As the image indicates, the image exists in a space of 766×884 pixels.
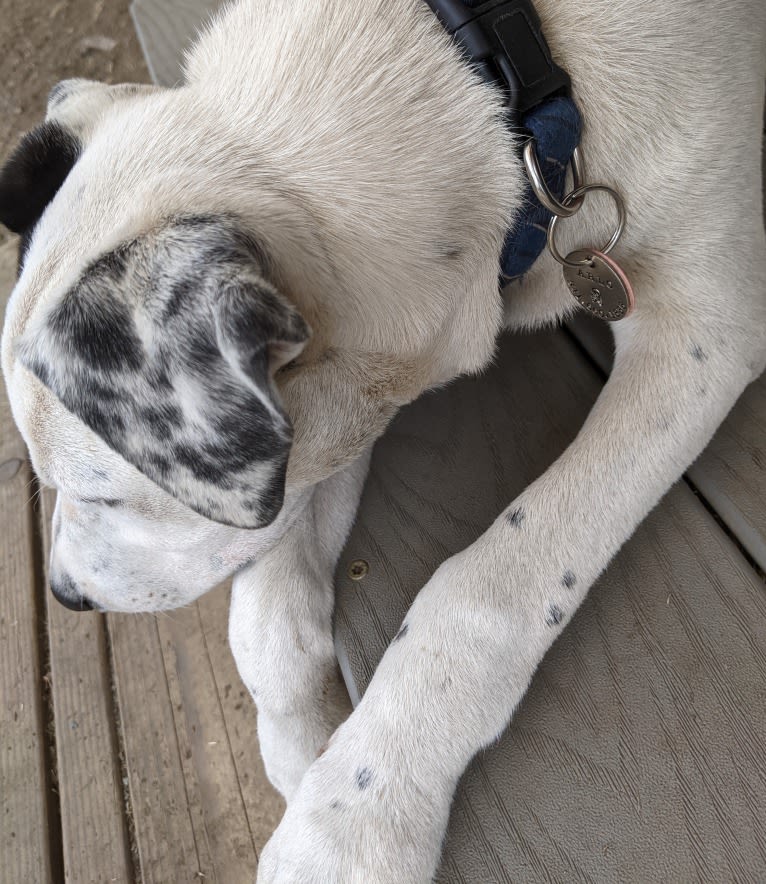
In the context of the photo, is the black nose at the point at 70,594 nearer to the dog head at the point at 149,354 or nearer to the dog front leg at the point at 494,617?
the dog head at the point at 149,354

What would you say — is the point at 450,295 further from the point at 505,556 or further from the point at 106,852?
the point at 106,852

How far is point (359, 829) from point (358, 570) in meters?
0.44

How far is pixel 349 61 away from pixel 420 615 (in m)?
0.75

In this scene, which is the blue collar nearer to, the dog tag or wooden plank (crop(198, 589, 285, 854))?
the dog tag

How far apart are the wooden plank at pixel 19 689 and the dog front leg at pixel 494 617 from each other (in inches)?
31.2

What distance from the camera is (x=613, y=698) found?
1.01m

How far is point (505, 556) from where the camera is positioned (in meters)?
1.04

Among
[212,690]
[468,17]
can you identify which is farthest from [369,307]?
[212,690]

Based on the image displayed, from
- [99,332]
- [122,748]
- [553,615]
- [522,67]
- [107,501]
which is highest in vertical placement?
[99,332]

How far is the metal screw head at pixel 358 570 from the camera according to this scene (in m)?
1.25

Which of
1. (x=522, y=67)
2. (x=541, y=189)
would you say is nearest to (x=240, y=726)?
(x=541, y=189)

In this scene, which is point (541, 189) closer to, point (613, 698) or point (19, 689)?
point (613, 698)

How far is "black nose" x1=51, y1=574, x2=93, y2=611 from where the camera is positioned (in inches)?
49.0

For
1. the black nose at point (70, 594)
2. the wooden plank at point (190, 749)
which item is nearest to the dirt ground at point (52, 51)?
the wooden plank at point (190, 749)
